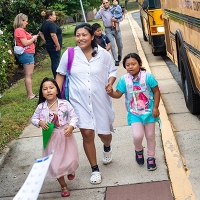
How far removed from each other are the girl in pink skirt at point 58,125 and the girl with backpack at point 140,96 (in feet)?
1.96

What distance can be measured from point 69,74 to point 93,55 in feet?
1.04

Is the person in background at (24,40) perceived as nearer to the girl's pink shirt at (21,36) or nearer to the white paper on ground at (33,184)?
the girl's pink shirt at (21,36)

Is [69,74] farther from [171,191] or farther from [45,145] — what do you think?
[171,191]

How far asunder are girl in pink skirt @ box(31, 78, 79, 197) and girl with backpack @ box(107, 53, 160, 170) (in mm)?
597

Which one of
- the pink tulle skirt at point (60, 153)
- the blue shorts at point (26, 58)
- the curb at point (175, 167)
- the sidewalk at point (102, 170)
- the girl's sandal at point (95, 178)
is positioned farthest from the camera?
the blue shorts at point (26, 58)

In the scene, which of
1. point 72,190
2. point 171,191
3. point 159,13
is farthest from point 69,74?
point 159,13

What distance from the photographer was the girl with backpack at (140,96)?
16.1 feet

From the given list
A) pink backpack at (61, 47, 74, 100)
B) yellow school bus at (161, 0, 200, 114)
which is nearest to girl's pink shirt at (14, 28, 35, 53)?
yellow school bus at (161, 0, 200, 114)

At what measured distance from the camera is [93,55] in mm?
4805

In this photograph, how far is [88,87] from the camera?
15.6ft

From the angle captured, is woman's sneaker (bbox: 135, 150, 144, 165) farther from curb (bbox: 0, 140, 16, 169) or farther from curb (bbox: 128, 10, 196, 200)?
curb (bbox: 0, 140, 16, 169)

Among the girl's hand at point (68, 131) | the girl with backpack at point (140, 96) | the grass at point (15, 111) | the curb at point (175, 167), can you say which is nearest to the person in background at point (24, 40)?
the grass at point (15, 111)

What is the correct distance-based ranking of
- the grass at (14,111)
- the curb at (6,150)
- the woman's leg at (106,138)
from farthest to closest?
the grass at (14,111), the curb at (6,150), the woman's leg at (106,138)

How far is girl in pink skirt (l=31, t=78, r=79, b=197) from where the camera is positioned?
4555 millimetres
